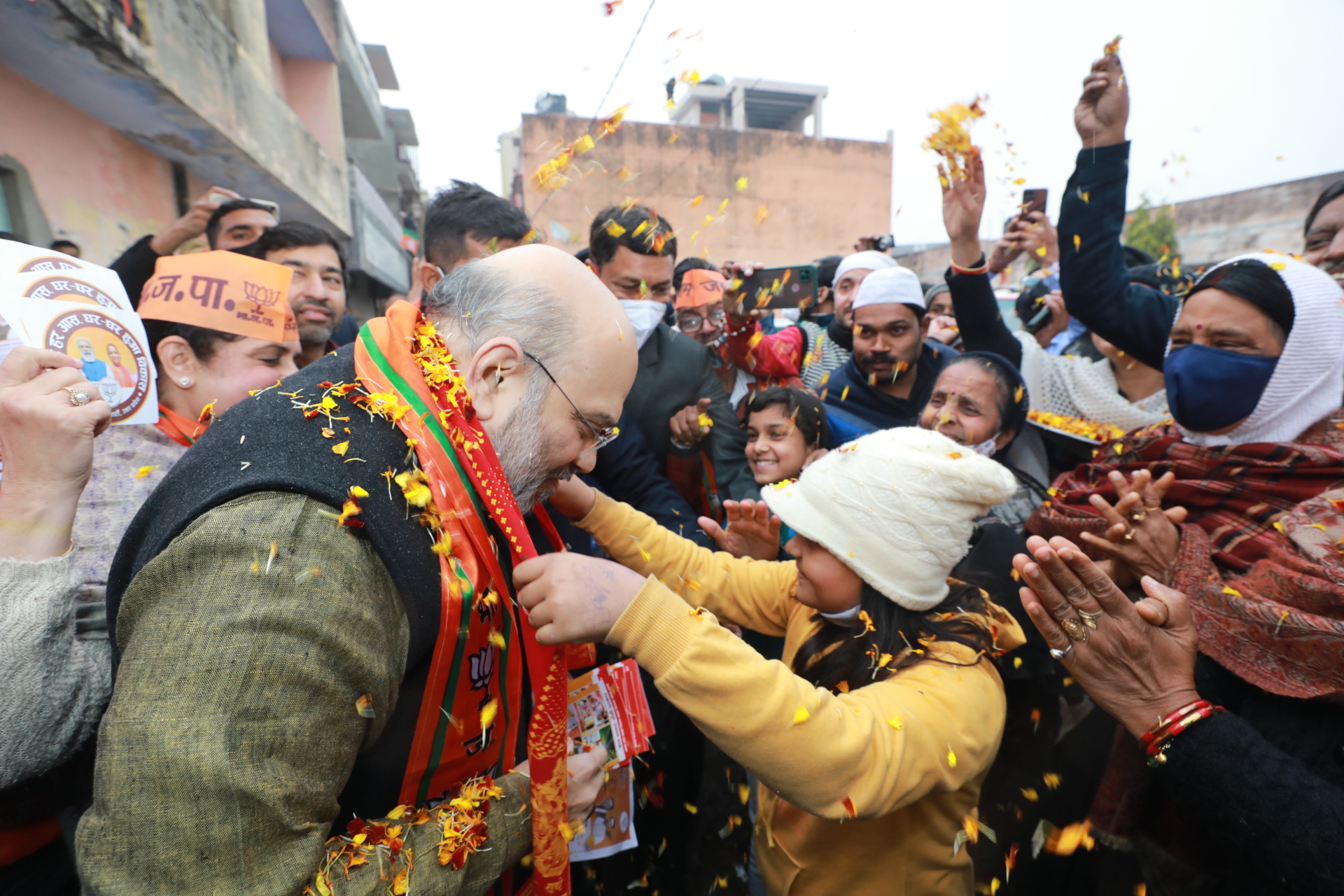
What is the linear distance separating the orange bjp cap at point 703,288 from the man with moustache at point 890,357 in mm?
1036

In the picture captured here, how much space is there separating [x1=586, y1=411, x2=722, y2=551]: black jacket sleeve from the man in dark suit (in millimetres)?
393

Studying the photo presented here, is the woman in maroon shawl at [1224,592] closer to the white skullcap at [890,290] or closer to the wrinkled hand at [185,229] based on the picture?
the white skullcap at [890,290]

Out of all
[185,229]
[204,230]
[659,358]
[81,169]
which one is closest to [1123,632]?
[659,358]

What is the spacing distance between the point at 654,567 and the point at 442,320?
119cm

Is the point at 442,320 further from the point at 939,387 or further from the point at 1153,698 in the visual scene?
the point at 939,387

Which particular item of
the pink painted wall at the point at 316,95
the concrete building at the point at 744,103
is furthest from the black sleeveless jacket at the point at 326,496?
the concrete building at the point at 744,103

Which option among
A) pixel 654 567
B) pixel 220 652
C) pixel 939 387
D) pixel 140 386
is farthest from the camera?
pixel 939 387

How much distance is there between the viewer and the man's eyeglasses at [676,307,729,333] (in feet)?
14.7

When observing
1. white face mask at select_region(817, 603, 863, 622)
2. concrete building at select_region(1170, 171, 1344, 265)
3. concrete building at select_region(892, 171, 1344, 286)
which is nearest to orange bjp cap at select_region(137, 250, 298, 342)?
white face mask at select_region(817, 603, 863, 622)

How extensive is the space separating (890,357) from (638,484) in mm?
1845

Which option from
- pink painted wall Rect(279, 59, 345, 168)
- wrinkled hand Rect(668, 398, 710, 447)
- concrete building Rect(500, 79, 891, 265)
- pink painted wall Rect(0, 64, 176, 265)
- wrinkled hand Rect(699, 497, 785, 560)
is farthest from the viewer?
concrete building Rect(500, 79, 891, 265)

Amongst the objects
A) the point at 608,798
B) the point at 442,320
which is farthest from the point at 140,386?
the point at 608,798

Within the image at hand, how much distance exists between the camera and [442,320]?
157cm

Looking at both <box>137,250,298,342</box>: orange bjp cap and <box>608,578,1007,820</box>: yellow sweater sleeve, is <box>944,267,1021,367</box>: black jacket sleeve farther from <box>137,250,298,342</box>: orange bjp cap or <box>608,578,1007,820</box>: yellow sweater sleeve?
<box>137,250,298,342</box>: orange bjp cap
